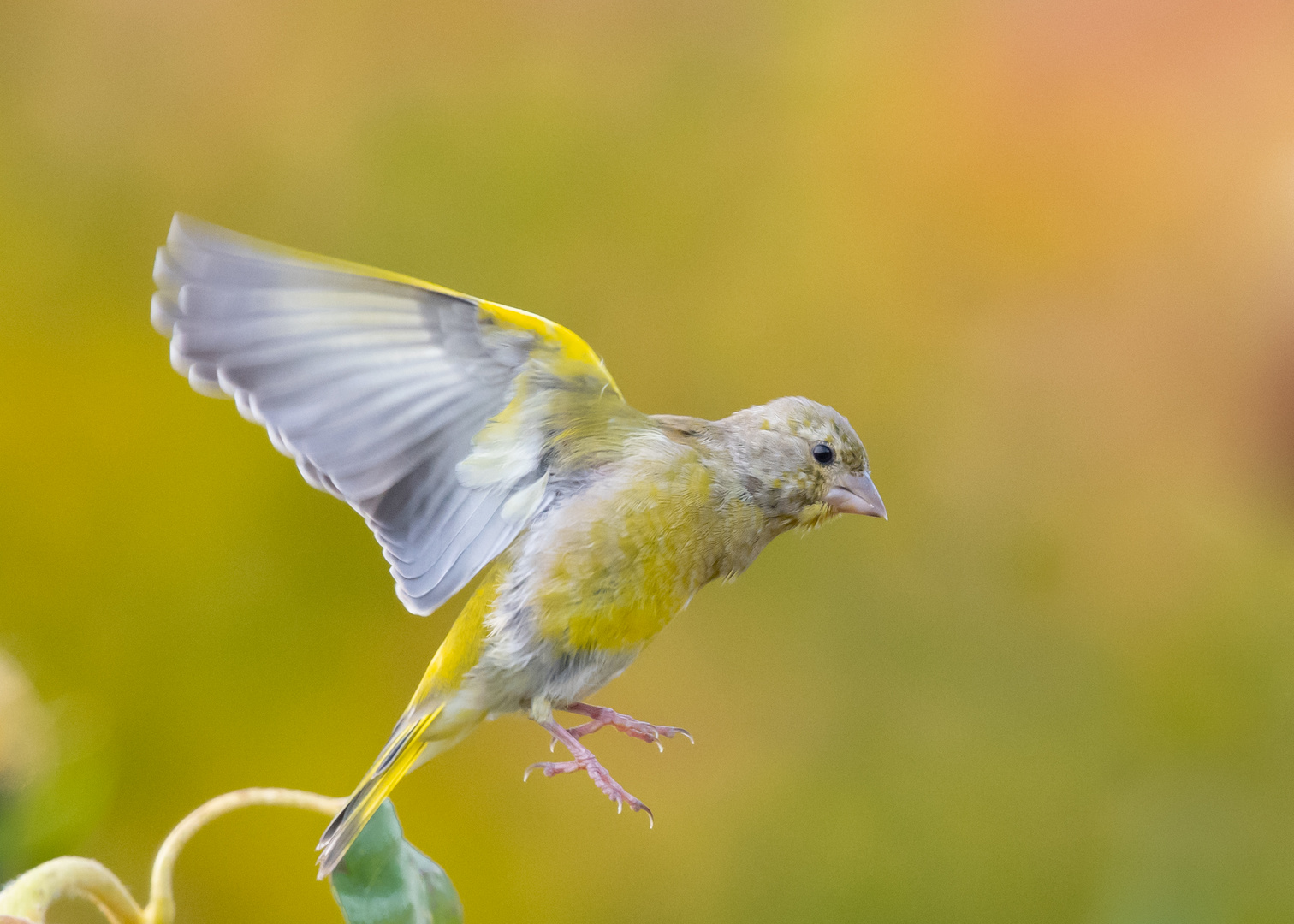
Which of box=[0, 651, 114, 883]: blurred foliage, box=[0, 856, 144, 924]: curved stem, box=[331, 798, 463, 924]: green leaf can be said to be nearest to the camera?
box=[0, 856, 144, 924]: curved stem

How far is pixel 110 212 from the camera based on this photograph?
1860 mm

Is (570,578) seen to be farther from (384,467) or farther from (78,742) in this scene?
(78,742)

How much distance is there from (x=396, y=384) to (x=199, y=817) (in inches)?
10.2

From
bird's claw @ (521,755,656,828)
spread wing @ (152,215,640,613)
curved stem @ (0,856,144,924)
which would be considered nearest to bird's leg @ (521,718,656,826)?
bird's claw @ (521,755,656,828)

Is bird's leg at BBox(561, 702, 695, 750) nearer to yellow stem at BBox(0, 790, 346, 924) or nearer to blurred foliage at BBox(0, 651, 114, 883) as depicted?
yellow stem at BBox(0, 790, 346, 924)

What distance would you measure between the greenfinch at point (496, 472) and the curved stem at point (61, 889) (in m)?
0.10

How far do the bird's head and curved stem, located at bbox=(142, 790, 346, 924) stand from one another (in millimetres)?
318

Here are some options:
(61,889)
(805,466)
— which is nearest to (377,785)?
(61,889)

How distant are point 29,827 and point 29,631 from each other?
0.99 meters

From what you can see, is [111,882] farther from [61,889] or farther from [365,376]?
[365,376]

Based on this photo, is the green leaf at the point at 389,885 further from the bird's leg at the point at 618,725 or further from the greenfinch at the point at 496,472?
the bird's leg at the point at 618,725

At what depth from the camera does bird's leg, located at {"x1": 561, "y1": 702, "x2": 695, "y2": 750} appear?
79cm

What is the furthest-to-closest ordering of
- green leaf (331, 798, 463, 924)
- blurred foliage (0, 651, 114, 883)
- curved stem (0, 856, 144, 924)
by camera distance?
1. blurred foliage (0, 651, 114, 883)
2. green leaf (331, 798, 463, 924)
3. curved stem (0, 856, 144, 924)

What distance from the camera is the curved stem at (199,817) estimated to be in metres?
0.62
